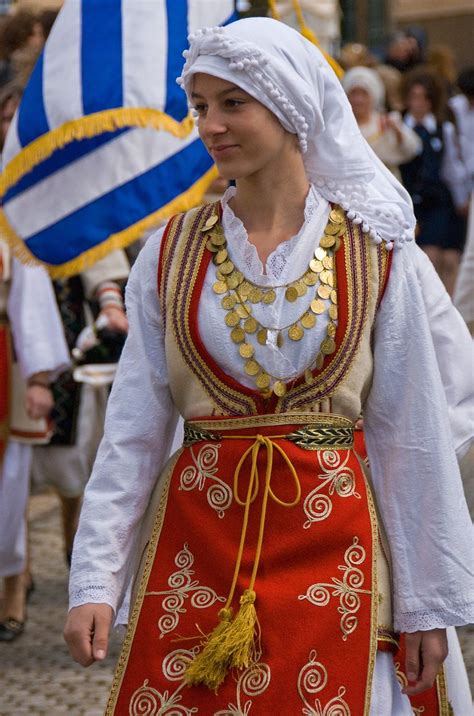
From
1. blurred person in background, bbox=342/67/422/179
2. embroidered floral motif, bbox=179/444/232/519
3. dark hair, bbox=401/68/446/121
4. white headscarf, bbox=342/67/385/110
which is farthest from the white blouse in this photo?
dark hair, bbox=401/68/446/121

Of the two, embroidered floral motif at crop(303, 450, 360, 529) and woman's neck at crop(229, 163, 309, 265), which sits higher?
woman's neck at crop(229, 163, 309, 265)

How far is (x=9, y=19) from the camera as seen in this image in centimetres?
1024

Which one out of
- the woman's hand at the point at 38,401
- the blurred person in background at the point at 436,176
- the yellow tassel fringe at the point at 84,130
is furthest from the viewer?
the blurred person in background at the point at 436,176

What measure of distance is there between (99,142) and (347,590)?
301 cm

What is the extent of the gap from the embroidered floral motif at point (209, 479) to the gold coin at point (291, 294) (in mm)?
313

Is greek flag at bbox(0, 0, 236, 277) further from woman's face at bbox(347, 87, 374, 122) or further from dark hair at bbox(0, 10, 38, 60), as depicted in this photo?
woman's face at bbox(347, 87, 374, 122)

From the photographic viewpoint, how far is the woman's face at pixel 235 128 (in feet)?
9.79

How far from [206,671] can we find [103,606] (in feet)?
0.87

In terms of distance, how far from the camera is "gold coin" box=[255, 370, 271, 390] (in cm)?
299

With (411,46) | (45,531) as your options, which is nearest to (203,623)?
(45,531)

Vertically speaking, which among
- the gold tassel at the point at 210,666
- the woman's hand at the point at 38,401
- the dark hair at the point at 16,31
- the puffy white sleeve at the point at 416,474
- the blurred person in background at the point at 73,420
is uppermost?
the puffy white sleeve at the point at 416,474

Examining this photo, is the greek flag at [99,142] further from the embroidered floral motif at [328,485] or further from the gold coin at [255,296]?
the embroidered floral motif at [328,485]

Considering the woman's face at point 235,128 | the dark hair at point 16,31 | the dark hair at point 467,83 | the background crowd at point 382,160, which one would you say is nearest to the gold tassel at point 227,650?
the woman's face at point 235,128

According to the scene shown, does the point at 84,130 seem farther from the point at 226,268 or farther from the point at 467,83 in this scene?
the point at 467,83
